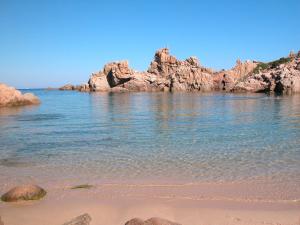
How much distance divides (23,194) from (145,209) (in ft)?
9.26

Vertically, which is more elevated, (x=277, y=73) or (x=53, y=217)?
(x=277, y=73)

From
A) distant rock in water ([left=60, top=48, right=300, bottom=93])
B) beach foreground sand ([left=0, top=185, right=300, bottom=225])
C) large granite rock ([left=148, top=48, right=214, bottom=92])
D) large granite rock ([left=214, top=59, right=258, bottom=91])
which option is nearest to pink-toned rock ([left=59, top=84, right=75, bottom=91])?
distant rock in water ([left=60, top=48, right=300, bottom=93])

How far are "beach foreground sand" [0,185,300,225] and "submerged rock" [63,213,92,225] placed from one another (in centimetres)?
12

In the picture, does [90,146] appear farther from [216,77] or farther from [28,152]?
[216,77]

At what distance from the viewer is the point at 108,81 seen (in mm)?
113938

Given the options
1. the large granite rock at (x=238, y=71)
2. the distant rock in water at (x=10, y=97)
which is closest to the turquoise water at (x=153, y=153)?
the distant rock in water at (x=10, y=97)

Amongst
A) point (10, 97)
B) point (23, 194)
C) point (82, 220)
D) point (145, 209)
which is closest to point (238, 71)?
point (10, 97)

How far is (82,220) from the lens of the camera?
6621 millimetres

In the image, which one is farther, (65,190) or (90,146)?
(90,146)

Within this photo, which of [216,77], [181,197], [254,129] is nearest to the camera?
[181,197]

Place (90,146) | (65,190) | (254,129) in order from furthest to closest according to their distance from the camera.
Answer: (254,129)
(90,146)
(65,190)

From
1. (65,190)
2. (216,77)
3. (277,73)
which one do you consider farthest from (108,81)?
(65,190)

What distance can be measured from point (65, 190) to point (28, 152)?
552 centimetres

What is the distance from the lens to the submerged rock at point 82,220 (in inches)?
254
